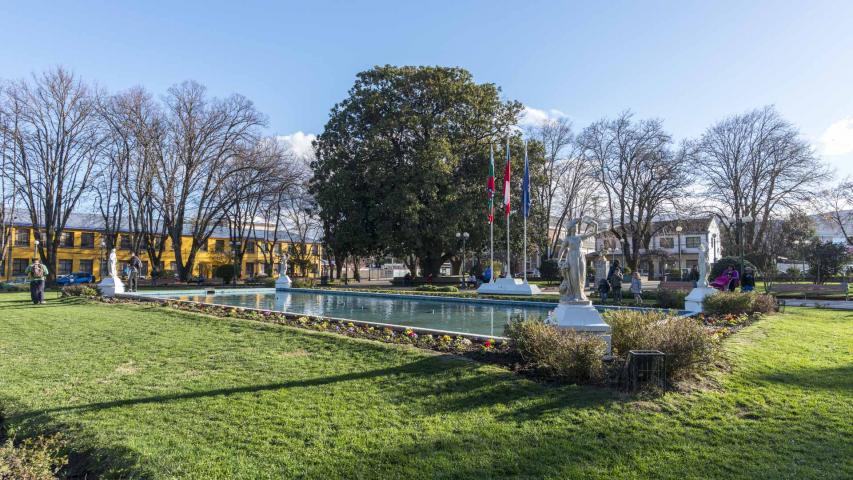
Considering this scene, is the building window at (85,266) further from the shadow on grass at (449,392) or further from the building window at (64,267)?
the shadow on grass at (449,392)

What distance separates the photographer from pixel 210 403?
5664 mm

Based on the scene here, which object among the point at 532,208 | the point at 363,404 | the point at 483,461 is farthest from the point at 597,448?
the point at 532,208

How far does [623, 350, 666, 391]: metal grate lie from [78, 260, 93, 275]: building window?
5955 centimetres

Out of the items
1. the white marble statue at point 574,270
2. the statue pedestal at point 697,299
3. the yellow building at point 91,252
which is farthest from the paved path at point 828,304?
the yellow building at point 91,252

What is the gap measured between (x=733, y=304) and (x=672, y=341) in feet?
27.5

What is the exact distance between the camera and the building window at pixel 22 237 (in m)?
48.7

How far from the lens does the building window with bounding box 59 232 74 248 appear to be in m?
51.3

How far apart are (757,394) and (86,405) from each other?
764 cm

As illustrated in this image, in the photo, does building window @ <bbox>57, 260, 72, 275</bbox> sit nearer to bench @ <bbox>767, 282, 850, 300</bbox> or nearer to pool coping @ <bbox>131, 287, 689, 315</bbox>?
pool coping @ <bbox>131, 287, 689, 315</bbox>

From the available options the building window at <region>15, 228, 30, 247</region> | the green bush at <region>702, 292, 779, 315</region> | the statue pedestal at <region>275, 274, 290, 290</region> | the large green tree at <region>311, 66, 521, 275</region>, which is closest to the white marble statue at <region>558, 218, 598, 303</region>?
the green bush at <region>702, 292, 779, 315</region>

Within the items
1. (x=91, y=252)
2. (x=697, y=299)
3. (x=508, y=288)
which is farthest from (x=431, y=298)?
(x=91, y=252)

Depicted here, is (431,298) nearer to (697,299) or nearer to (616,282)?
(616,282)

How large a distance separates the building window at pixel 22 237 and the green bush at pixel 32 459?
2204 inches

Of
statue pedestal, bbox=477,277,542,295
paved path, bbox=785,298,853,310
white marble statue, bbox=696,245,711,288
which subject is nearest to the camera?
white marble statue, bbox=696,245,711,288
